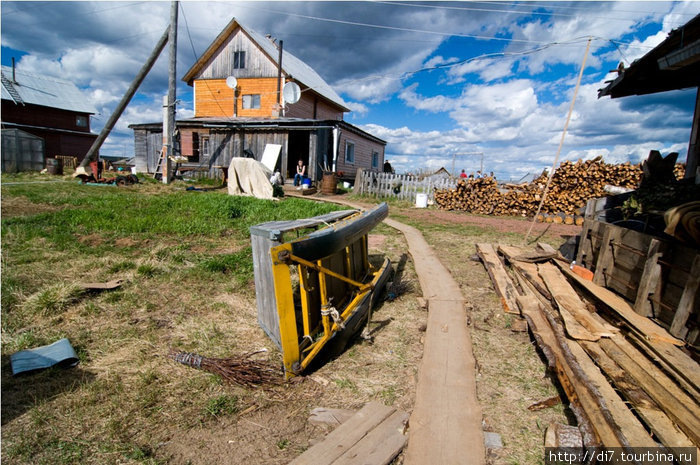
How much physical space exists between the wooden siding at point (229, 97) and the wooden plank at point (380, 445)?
21.1m

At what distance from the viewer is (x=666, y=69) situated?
17.2 feet

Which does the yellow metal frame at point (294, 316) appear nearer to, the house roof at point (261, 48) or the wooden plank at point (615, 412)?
the wooden plank at point (615, 412)

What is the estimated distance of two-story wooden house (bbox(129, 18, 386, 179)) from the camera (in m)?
17.6

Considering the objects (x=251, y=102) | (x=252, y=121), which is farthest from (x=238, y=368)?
(x=251, y=102)

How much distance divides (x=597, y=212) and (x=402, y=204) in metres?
9.54

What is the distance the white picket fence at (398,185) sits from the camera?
1538 centimetres

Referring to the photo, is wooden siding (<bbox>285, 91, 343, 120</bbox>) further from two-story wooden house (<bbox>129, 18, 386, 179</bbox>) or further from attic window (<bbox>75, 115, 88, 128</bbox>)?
attic window (<bbox>75, 115, 88, 128</bbox>)

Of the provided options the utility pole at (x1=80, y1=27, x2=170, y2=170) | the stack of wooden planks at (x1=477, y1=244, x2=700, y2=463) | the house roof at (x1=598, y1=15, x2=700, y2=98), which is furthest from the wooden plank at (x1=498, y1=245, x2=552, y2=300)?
the utility pole at (x1=80, y1=27, x2=170, y2=170)

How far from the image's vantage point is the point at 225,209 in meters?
8.74

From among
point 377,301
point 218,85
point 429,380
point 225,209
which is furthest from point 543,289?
point 218,85

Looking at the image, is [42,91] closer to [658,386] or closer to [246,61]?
[246,61]

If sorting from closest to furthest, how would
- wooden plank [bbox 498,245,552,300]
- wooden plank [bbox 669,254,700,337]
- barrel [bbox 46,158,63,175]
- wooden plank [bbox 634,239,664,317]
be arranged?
wooden plank [bbox 669,254,700,337], wooden plank [bbox 634,239,664,317], wooden plank [bbox 498,245,552,300], barrel [bbox 46,158,63,175]

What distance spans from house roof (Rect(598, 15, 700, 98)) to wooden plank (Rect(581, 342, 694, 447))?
3974mm

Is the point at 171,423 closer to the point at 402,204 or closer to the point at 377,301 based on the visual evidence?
the point at 377,301
